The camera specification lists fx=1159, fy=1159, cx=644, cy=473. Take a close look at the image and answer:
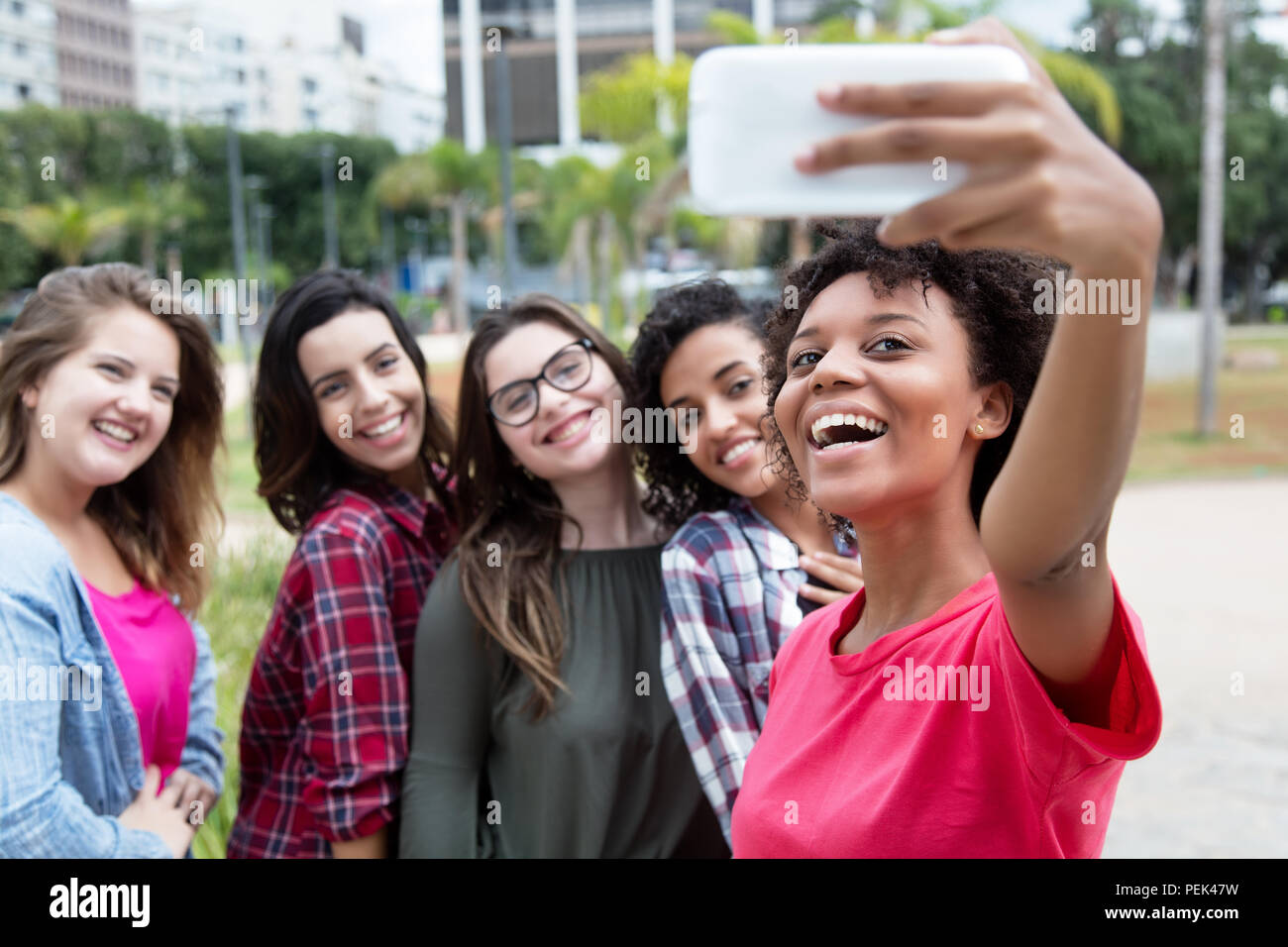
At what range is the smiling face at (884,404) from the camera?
133 cm

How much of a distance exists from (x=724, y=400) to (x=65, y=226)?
33.7 m

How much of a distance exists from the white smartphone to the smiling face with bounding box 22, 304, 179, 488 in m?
1.85

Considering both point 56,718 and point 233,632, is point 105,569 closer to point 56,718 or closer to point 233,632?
point 56,718

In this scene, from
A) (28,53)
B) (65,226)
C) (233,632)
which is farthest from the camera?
(28,53)

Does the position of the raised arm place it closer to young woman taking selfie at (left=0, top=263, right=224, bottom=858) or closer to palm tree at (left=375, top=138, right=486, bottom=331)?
young woman taking selfie at (left=0, top=263, right=224, bottom=858)

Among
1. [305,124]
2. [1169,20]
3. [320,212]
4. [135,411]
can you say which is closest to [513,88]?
[320,212]

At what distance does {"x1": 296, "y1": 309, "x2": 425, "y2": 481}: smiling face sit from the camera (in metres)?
2.61

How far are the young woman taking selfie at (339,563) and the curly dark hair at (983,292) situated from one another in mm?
1332

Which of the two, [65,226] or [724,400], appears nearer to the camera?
[724,400]

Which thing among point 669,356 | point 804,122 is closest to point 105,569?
point 669,356

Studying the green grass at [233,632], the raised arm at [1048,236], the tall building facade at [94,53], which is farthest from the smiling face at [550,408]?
the tall building facade at [94,53]

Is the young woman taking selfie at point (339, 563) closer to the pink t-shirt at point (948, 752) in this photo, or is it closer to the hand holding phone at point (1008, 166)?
the pink t-shirt at point (948, 752)

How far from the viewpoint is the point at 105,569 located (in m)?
2.41
